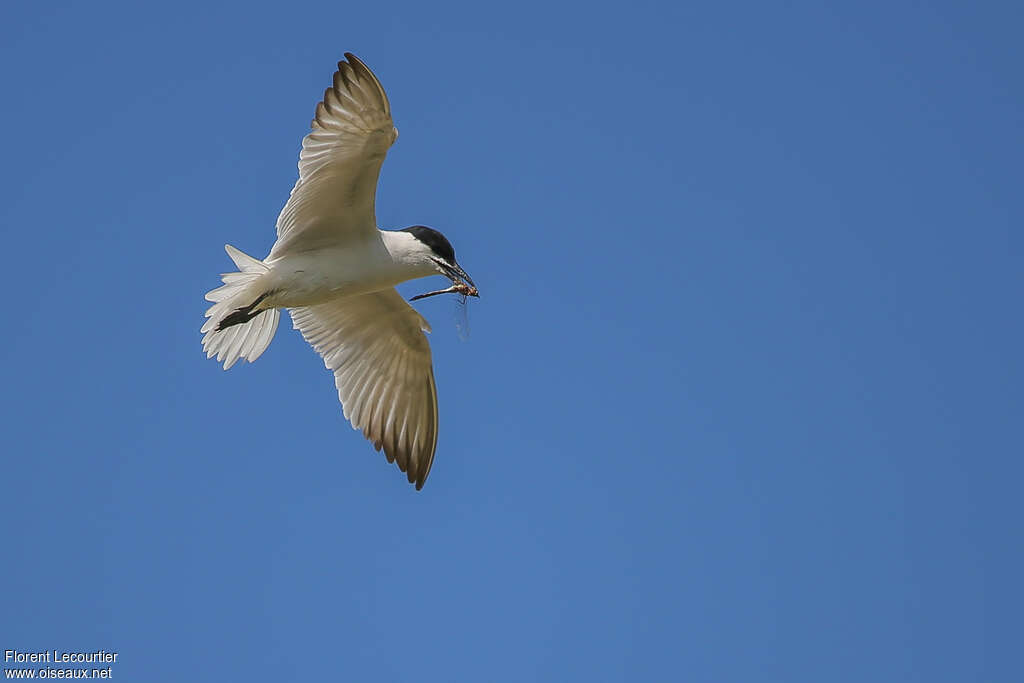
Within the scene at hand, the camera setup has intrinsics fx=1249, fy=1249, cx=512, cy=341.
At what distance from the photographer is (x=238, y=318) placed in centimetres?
988

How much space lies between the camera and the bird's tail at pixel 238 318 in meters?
9.85

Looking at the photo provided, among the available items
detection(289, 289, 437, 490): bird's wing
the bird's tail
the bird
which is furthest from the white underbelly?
detection(289, 289, 437, 490): bird's wing

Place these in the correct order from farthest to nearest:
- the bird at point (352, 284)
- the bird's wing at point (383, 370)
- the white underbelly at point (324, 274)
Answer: the bird's wing at point (383, 370)
the white underbelly at point (324, 274)
the bird at point (352, 284)

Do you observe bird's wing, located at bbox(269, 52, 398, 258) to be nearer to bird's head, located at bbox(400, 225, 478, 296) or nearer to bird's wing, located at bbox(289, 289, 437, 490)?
bird's head, located at bbox(400, 225, 478, 296)

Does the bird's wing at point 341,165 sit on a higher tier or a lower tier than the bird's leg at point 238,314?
higher

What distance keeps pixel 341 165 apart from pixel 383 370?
2.55 m

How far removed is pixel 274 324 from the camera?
10.9 m

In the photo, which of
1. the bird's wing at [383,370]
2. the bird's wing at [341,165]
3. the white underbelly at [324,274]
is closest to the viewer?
the bird's wing at [341,165]

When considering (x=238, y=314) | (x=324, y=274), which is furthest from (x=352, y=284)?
(x=238, y=314)

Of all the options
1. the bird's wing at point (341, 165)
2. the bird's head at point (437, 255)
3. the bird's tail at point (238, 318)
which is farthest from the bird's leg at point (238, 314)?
the bird's head at point (437, 255)

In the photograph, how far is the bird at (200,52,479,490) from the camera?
920cm

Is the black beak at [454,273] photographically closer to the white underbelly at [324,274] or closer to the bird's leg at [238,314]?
the white underbelly at [324,274]

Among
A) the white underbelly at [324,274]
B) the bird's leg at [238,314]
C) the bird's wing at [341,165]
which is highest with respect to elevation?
the bird's wing at [341,165]

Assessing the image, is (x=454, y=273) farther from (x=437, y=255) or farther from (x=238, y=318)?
(x=238, y=318)
